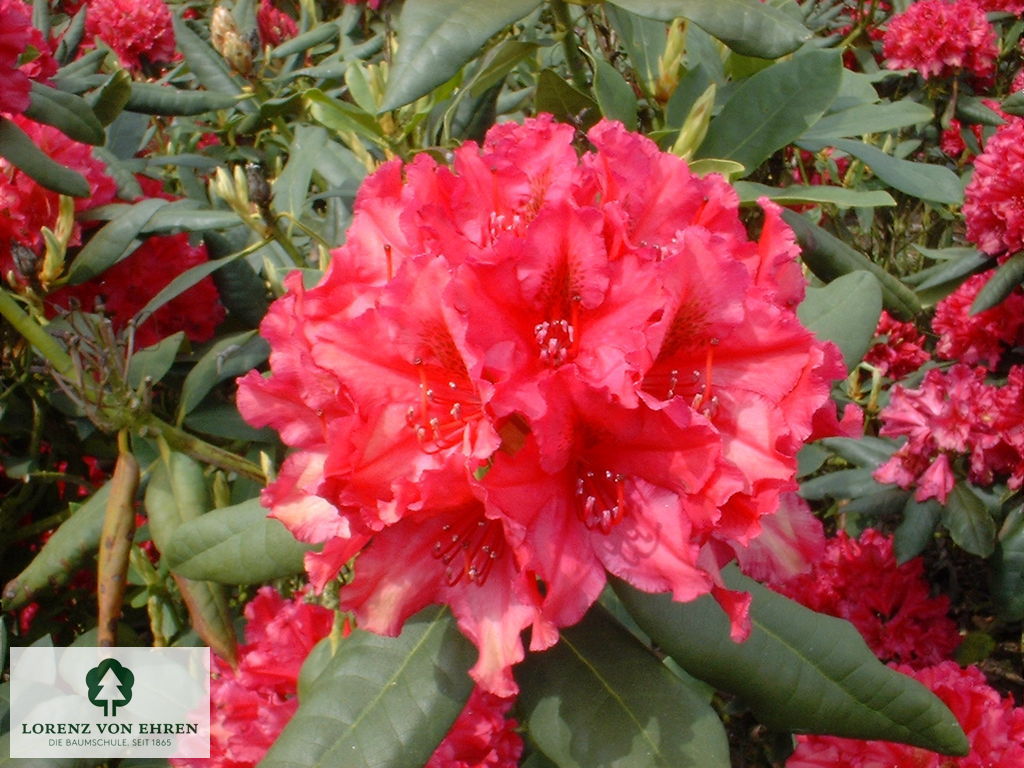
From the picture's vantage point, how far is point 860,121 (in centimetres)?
122

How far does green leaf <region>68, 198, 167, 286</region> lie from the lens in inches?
51.6

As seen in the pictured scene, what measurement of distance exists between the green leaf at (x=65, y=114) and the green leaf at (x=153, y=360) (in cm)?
32

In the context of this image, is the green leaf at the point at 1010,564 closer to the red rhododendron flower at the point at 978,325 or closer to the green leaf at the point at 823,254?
the red rhododendron flower at the point at 978,325

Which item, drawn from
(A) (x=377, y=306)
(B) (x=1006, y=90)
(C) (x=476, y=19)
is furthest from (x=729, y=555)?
(B) (x=1006, y=90)

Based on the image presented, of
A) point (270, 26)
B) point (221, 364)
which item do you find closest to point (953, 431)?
point (221, 364)

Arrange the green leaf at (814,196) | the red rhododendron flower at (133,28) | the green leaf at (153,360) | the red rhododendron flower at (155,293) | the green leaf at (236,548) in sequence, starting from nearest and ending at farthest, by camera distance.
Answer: the green leaf at (236,548)
the green leaf at (814,196)
the green leaf at (153,360)
the red rhododendron flower at (155,293)
the red rhododendron flower at (133,28)

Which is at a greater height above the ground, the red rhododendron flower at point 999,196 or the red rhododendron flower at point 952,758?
the red rhododendron flower at point 999,196

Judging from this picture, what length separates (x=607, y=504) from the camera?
0.74m

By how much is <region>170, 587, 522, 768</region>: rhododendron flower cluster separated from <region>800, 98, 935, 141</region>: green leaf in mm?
786

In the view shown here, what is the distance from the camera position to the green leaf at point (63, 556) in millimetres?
1226

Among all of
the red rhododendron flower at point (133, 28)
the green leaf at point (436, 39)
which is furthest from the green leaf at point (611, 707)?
the red rhododendron flower at point (133, 28)

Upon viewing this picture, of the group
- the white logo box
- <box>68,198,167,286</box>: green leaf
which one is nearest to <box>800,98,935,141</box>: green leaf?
<box>68,198,167,286</box>: green leaf

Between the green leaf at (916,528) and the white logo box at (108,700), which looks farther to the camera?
the green leaf at (916,528)

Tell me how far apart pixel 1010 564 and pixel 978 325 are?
1.55ft
